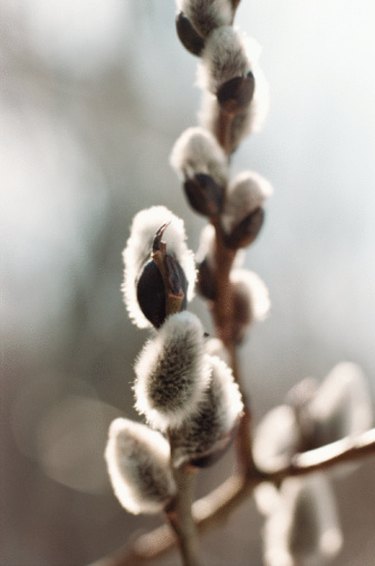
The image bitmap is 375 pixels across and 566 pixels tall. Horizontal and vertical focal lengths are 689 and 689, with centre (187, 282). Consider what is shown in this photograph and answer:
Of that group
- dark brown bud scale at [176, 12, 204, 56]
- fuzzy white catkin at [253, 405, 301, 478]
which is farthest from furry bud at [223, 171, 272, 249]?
fuzzy white catkin at [253, 405, 301, 478]

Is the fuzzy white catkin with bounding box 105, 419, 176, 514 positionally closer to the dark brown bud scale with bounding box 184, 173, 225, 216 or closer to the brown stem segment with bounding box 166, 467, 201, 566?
the brown stem segment with bounding box 166, 467, 201, 566

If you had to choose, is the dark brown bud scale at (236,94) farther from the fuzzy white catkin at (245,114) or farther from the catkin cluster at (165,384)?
the catkin cluster at (165,384)

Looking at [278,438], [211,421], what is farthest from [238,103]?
[278,438]

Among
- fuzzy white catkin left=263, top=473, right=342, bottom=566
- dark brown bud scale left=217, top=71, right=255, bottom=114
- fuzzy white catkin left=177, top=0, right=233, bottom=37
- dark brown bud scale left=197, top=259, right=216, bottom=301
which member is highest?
fuzzy white catkin left=177, top=0, right=233, bottom=37

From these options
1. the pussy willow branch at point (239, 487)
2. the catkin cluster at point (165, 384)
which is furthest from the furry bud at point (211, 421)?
the pussy willow branch at point (239, 487)

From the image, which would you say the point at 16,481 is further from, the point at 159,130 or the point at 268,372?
the point at 159,130

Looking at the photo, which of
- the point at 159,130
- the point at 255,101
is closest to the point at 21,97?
the point at 159,130
